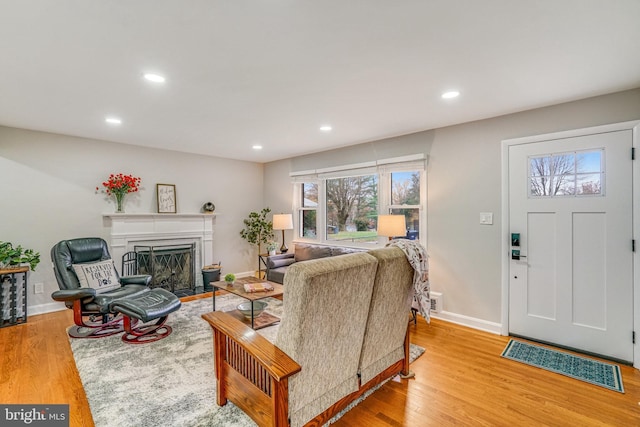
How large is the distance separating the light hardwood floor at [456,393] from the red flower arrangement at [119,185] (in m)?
2.21

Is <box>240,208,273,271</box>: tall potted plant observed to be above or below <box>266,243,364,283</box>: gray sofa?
above

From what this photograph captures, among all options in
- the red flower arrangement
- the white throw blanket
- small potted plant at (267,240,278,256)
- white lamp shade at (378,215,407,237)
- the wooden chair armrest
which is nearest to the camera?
the wooden chair armrest

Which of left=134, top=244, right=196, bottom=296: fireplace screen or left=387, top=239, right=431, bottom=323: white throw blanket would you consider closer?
left=387, top=239, right=431, bottom=323: white throw blanket

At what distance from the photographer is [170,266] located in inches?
195

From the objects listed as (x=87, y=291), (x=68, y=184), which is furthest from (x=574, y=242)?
(x=68, y=184)

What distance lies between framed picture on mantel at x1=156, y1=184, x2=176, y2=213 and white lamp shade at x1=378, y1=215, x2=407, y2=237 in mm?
3582

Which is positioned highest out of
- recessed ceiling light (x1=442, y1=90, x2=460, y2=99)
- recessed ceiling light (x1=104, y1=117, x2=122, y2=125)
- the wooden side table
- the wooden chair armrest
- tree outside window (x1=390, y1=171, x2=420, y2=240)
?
recessed ceiling light (x1=104, y1=117, x2=122, y2=125)

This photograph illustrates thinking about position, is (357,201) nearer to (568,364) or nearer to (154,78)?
(568,364)

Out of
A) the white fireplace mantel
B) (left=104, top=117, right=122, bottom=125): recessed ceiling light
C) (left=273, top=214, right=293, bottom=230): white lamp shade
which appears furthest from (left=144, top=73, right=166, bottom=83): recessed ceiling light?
(left=273, top=214, right=293, bottom=230): white lamp shade

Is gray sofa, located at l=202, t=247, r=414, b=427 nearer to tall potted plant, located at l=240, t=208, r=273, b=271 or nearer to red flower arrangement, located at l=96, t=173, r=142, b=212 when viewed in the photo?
red flower arrangement, located at l=96, t=173, r=142, b=212

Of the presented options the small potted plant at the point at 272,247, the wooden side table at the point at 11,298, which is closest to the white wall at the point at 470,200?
the small potted plant at the point at 272,247

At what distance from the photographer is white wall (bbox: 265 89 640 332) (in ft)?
10.3

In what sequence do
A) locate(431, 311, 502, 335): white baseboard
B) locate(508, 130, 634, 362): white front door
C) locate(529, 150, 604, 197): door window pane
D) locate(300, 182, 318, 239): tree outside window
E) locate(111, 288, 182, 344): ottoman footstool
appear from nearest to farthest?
locate(508, 130, 634, 362): white front door → locate(529, 150, 604, 197): door window pane → locate(111, 288, 182, 344): ottoman footstool → locate(431, 311, 502, 335): white baseboard → locate(300, 182, 318, 239): tree outside window

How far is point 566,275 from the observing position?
9.53 feet
